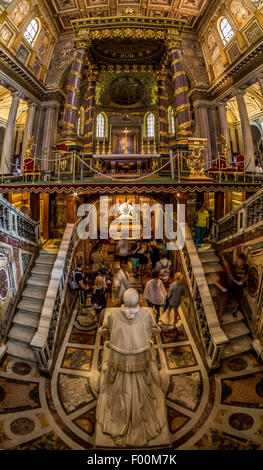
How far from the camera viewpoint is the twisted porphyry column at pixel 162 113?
525 inches

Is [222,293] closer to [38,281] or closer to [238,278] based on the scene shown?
[238,278]

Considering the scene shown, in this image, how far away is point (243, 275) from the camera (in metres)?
5.50

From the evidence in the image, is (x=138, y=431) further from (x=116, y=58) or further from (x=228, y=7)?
(x=228, y=7)

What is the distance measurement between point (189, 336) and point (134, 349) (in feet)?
10.5

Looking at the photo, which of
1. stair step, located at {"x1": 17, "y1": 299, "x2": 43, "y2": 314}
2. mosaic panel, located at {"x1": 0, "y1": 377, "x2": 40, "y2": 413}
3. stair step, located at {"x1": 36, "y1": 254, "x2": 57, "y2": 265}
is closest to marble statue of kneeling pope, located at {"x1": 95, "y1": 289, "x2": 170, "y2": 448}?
mosaic panel, located at {"x1": 0, "y1": 377, "x2": 40, "y2": 413}

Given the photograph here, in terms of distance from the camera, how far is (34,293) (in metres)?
6.20

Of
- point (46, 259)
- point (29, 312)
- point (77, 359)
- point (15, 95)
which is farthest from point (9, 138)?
point (77, 359)

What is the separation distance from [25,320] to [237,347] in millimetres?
5212

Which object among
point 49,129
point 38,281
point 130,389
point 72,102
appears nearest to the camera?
point 130,389

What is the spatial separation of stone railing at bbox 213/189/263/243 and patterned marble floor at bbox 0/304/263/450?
322 cm

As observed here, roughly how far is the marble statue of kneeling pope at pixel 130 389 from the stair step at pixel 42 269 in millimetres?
4146

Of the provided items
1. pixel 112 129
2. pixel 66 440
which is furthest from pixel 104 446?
pixel 112 129

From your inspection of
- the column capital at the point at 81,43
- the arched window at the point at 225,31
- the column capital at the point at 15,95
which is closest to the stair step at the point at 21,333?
the column capital at the point at 81,43

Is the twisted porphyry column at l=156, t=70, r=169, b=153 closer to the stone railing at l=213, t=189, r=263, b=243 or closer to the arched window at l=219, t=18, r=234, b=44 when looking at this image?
the arched window at l=219, t=18, r=234, b=44
